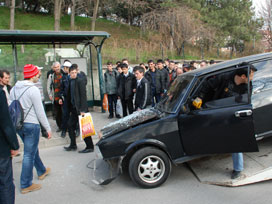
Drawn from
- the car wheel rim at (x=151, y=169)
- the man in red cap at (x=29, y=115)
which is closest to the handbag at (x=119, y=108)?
the man in red cap at (x=29, y=115)

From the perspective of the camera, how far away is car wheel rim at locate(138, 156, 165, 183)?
3.88m

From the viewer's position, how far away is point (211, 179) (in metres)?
4.04

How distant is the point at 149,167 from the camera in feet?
12.7

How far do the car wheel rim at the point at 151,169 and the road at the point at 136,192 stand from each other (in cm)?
17

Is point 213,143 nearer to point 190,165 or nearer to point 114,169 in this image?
point 190,165

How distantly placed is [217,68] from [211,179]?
5.75 feet

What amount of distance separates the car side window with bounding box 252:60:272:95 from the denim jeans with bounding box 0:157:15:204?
379 centimetres

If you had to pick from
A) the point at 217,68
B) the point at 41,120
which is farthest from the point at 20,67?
the point at 217,68

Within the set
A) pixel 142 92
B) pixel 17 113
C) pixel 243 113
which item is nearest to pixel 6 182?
pixel 17 113

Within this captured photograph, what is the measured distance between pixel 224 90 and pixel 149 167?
66.1 inches

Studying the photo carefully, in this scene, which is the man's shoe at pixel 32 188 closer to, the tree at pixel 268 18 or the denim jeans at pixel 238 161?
the denim jeans at pixel 238 161

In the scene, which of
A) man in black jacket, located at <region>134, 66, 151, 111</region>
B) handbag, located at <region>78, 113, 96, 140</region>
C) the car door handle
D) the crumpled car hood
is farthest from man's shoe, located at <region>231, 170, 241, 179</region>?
handbag, located at <region>78, 113, 96, 140</region>

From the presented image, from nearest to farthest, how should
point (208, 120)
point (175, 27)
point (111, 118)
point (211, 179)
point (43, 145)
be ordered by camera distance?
point (208, 120), point (211, 179), point (43, 145), point (111, 118), point (175, 27)

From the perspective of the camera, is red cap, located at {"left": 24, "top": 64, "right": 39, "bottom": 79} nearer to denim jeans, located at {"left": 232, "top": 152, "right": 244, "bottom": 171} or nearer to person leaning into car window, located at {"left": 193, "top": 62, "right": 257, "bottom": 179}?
person leaning into car window, located at {"left": 193, "top": 62, "right": 257, "bottom": 179}
